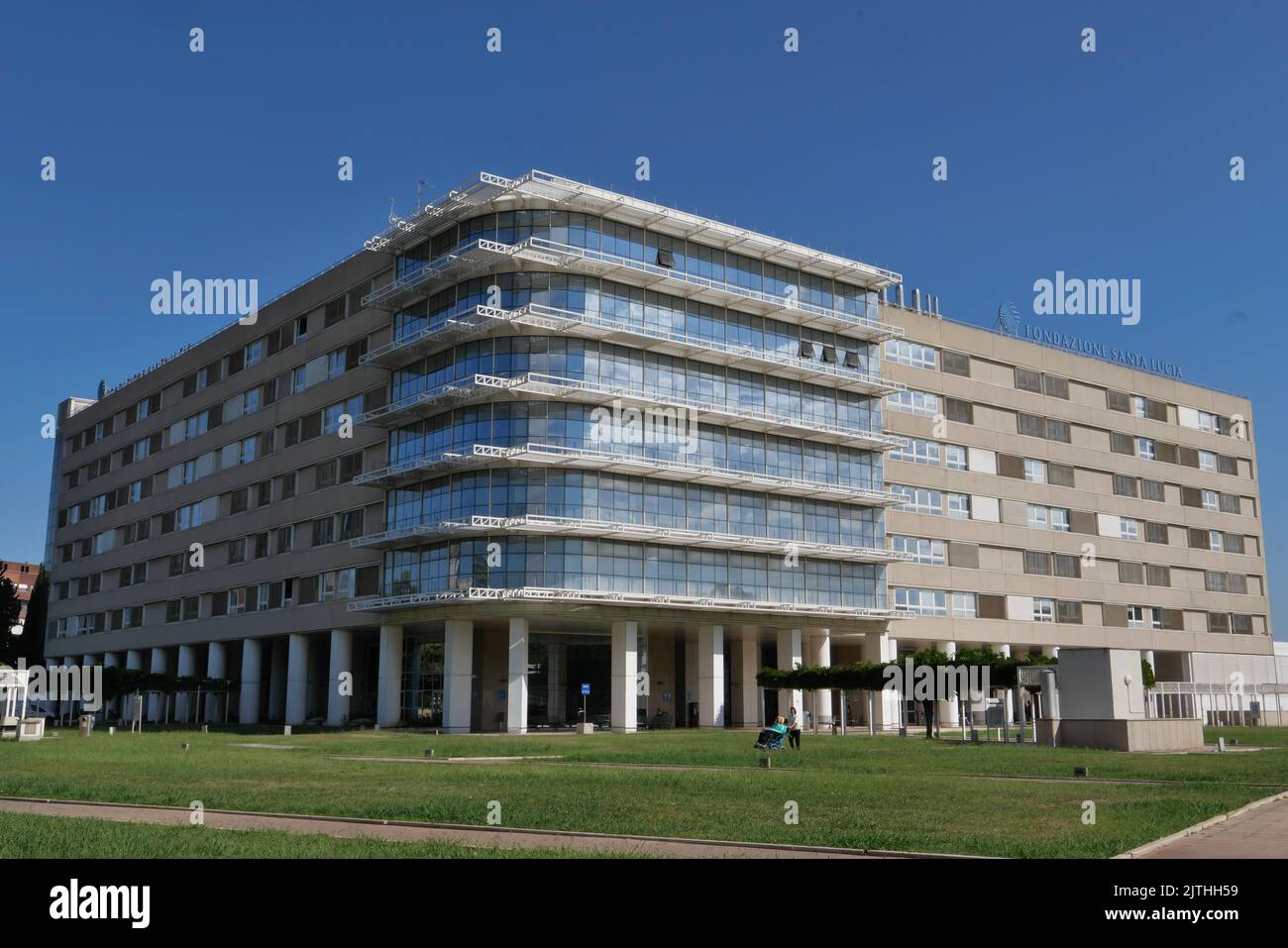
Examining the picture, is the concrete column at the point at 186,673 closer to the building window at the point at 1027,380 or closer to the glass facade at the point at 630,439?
the glass facade at the point at 630,439

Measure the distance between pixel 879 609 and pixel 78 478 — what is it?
2825 inches

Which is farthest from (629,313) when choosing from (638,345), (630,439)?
(630,439)

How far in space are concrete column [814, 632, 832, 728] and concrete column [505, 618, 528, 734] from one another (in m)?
18.6

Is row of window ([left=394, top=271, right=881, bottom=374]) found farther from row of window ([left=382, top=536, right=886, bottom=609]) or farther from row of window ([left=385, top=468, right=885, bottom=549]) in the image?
row of window ([left=382, top=536, right=886, bottom=609])

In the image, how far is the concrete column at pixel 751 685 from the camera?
64125 millimetres

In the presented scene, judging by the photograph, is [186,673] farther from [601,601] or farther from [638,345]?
[638,345]

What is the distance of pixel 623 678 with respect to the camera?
189 ft

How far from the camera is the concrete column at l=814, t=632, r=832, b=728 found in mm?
65812

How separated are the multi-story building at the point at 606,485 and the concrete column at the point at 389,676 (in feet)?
0.44

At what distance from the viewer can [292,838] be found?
13.6 meters

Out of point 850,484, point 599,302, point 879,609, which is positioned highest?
point 599,302
